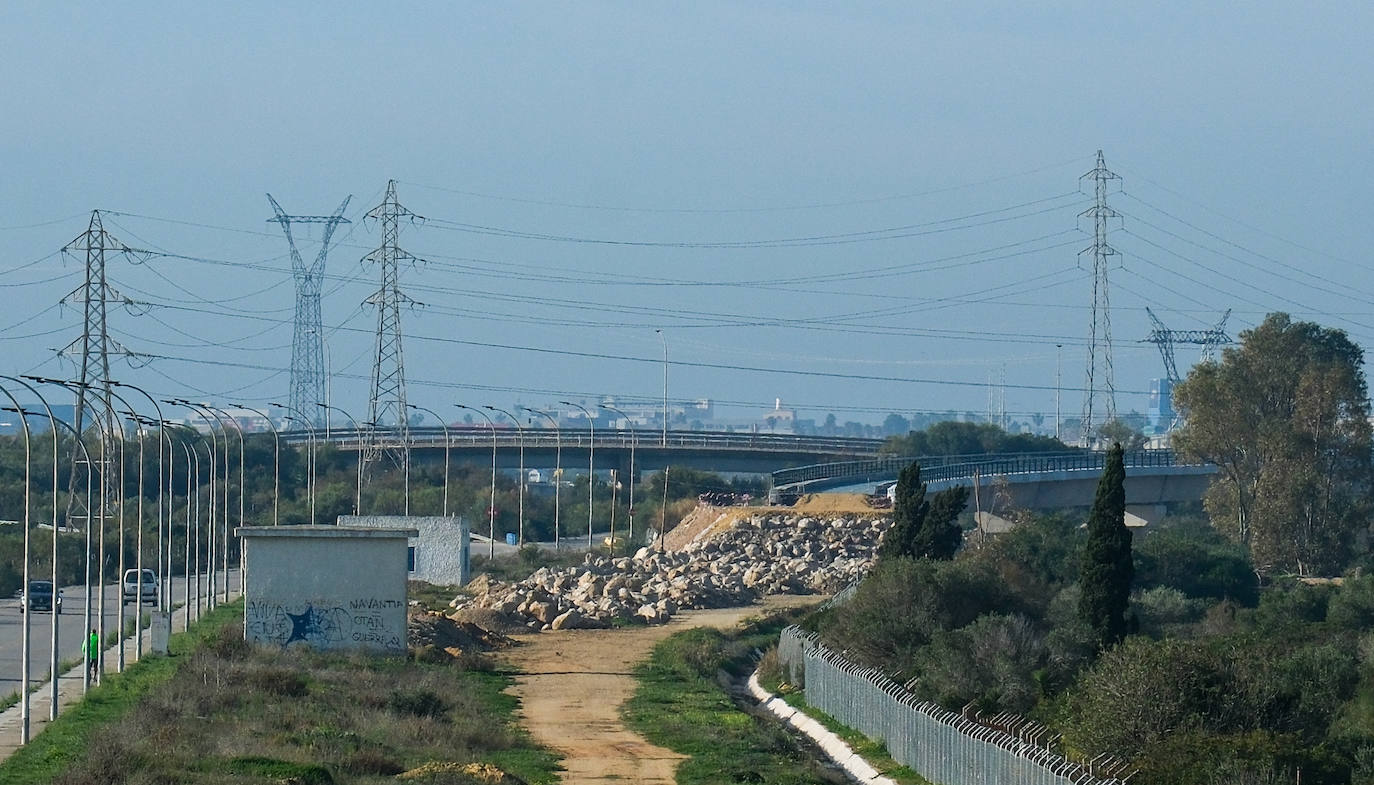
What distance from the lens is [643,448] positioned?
114m

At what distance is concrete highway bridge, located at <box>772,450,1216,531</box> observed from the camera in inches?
3551

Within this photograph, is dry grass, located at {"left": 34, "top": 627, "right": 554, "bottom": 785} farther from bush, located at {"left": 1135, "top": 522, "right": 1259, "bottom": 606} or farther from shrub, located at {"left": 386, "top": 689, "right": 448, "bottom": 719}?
bush, located at {"left": 1135, "top": 522, "right": 1259, "bottom": 606}

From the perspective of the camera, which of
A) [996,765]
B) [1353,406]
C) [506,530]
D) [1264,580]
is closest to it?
[996,765]

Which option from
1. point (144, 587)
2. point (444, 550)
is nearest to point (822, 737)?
point (444, 550)

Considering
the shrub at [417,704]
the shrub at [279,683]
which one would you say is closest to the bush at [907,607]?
the shrub at [417,704]

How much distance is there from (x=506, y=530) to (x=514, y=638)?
165 feet

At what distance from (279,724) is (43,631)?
27.9 meters

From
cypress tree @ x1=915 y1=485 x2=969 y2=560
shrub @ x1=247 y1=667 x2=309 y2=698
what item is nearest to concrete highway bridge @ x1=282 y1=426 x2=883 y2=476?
cypress tree @ x1=915 y1=485 x2=969 y2=560

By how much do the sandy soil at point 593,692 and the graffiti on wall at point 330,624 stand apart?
133 inches

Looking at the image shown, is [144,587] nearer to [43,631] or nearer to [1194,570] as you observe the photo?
[43,631]

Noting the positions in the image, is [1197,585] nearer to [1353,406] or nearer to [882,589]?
[1353,406]

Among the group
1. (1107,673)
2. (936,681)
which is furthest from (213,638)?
(1107,673)

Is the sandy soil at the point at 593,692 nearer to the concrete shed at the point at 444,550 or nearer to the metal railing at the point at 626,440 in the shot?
the concrete shed at the point at 444,550

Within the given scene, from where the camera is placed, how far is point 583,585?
63.8 meters
